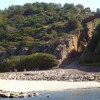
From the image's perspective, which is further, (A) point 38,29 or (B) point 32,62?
(A) point 38,29

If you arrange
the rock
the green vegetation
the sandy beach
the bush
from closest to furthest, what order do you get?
the sandy beach, the rock, the bush, the green vegetation

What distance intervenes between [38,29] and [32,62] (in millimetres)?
37195

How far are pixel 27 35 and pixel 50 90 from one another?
Answer: 2670 inches

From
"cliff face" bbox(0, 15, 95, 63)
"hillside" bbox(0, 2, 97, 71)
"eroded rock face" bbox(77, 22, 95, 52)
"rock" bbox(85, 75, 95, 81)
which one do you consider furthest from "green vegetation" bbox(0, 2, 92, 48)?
"rock" bbox(85, 75, 95, 81)

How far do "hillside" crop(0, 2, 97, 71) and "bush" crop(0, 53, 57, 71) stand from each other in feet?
11.6

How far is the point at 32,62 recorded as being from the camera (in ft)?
250

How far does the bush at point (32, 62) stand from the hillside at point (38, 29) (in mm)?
3529

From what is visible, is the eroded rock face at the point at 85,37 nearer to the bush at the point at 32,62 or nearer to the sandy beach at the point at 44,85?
the bush at the point at 32,62

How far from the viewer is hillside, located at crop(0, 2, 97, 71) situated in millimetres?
87125

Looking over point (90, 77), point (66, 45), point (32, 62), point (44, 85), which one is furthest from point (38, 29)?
point (44, 85)

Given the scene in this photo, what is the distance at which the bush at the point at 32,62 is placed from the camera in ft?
246

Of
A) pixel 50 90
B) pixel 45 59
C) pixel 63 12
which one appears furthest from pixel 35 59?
pixel 63 12

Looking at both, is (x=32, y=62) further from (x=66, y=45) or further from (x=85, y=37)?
(x=85, y=37)

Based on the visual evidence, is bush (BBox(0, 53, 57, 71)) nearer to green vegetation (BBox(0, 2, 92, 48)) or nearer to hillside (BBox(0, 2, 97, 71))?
hillside (BBox(0, 2, 97, 71))
